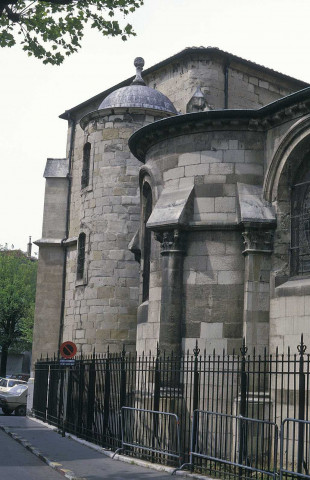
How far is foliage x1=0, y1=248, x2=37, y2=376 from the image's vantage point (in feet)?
168

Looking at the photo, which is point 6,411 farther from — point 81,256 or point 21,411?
point 81,256

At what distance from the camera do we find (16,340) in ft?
173

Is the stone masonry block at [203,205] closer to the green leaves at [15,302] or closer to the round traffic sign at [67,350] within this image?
the round traffic sign at [67,350]

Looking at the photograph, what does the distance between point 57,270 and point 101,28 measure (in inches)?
650

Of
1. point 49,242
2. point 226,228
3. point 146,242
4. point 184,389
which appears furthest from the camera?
point 49,242

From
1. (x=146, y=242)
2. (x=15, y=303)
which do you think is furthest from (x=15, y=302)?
(x=146, y=242)

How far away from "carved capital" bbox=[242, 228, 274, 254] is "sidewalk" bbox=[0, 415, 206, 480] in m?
4.76

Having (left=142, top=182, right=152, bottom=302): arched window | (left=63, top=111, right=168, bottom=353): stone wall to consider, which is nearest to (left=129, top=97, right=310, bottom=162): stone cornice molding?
(left=142, top=182, right=152, bottom=302): arched window

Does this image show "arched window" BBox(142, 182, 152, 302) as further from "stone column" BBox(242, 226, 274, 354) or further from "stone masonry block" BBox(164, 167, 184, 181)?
"stone column" BBox(242, 226, 274, 354)

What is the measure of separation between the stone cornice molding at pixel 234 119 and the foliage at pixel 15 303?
1401 inches

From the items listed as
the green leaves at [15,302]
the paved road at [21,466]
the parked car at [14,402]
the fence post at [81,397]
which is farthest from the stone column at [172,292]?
the green leaves at [15,302]

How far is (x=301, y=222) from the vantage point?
14.7 meters

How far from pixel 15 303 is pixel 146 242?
34.5 meters

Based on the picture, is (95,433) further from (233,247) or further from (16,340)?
(16,340)
